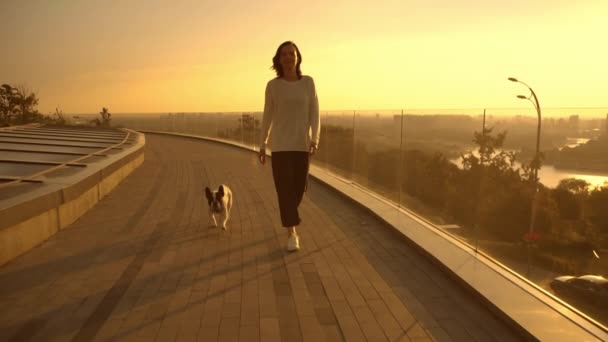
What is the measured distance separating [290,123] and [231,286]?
1695 mm

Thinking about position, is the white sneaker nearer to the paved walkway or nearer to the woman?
the woman

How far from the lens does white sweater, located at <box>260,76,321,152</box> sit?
168 inches

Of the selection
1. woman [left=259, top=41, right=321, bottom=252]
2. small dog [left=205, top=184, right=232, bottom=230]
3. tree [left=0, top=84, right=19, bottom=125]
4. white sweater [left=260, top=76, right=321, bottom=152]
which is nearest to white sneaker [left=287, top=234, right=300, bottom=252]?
woman [left=259, top=41, right=321, bottom=252]

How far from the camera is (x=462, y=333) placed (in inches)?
110

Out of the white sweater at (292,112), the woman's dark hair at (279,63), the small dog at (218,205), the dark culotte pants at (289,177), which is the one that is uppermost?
the woman's dark hair at (279,63)

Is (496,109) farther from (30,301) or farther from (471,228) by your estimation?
(30,301)

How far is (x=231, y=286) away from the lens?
11.7 feet

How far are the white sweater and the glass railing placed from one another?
1.80 metres

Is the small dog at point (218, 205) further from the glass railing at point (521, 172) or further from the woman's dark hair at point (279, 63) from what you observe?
the glass railing at point (521, 172)

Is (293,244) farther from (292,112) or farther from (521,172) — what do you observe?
(521,172)

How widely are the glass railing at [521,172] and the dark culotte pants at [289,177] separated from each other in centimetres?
183

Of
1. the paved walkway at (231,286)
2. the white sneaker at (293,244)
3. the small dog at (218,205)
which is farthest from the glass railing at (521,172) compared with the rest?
the small dog at (218,205)

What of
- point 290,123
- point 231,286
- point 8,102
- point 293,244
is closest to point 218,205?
point 293,244

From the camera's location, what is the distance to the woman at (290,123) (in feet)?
14.0
